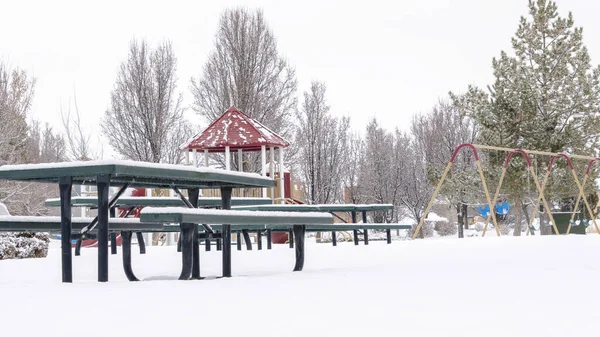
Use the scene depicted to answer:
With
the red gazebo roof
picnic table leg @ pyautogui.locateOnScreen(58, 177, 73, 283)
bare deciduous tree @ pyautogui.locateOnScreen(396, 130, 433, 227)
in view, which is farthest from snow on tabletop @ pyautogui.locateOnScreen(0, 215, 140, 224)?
bare deciduous tree @ pyautogui.locateOnScreen(396, 130, 433, 227)

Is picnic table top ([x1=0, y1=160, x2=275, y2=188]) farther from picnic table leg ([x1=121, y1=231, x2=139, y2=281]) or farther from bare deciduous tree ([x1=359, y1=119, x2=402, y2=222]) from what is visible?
bare deciduous tree ([x1=359, y1=119, x2=402, y2=222])

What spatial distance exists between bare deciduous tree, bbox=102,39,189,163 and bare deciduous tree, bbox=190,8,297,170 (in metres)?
1.71

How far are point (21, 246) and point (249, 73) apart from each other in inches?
752

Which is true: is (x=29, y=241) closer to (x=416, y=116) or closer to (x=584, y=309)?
(x=584, y=309)

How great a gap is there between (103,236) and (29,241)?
7.19 metres

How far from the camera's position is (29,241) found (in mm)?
11211

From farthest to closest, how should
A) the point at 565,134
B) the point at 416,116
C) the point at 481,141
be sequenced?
the point at 416,116, the point at 481,141, the point at 565,134

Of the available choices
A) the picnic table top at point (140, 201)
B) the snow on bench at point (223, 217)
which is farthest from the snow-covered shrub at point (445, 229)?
the snow on bench at point (223, 217)

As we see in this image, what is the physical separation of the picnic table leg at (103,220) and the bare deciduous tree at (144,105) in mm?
25844

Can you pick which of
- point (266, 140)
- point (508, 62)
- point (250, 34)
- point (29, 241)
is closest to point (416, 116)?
point (250, 34)

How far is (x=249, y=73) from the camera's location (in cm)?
2953

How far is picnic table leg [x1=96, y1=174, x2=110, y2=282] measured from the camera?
4590mm

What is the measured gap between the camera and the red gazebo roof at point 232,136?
1816cm

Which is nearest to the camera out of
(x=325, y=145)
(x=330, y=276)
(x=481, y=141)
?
(x=330, y=276)
